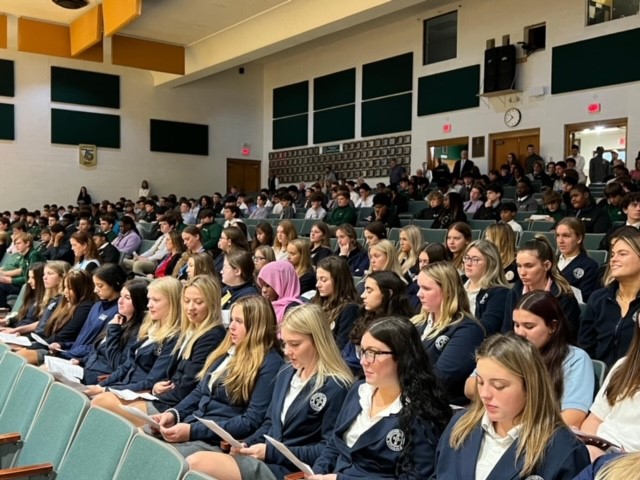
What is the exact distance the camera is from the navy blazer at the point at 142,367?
120 inches

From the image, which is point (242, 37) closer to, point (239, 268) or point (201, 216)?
point (201, 216)

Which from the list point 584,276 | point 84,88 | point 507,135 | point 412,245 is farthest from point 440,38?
point 584,276

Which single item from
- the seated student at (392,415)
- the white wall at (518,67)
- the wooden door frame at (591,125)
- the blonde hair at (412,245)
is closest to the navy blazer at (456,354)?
the seated student at (392,415)

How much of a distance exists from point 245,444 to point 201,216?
552 centimetres

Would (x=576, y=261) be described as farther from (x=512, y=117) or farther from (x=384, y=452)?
(x=512, y=117)

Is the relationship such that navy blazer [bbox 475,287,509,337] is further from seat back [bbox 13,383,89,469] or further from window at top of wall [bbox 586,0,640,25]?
window at top of wall [bbox 586,0,640,25]

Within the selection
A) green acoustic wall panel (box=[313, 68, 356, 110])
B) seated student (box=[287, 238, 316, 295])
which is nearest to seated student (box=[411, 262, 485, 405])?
seated student (box=[287, 238, 316, 295])

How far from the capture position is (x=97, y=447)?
6.22ft

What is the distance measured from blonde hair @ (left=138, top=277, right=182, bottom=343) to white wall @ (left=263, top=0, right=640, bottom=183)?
29.0 feet

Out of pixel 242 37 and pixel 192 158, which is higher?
pixel 242 37

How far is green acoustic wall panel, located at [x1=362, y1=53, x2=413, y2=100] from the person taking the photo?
13227 millimetres

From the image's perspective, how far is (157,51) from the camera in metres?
13.1

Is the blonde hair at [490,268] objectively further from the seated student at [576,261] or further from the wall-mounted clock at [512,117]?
the wall-mounted clock at [512,117]

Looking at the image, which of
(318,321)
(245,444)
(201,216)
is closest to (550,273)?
(318,321)
